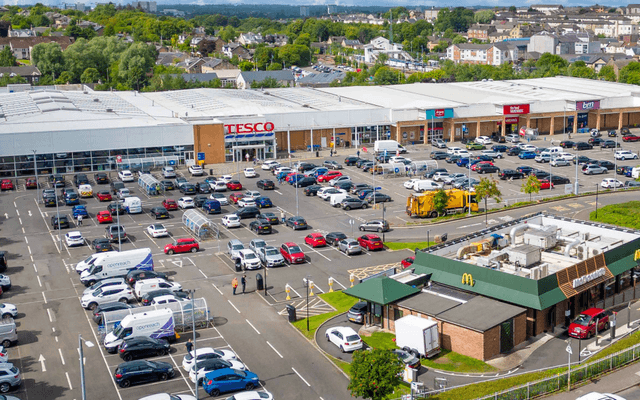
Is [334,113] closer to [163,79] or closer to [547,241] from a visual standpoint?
[547,241]

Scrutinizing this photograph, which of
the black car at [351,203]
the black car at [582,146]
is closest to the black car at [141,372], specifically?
the black car at [351,203]

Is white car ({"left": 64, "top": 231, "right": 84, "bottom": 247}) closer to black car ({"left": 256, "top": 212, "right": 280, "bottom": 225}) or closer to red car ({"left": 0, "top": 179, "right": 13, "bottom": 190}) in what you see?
black car ({"left": 256, "top": 212, "right": 280, "bottom": 225})

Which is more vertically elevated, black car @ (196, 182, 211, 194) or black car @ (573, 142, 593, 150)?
black car @ (573, 142, 593, 150)

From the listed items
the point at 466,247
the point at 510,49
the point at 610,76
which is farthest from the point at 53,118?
the point at 510,49

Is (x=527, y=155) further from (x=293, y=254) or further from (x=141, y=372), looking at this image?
(x=141, y=372)

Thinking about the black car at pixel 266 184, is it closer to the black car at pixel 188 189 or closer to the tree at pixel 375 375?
the black car at pixel 188 189

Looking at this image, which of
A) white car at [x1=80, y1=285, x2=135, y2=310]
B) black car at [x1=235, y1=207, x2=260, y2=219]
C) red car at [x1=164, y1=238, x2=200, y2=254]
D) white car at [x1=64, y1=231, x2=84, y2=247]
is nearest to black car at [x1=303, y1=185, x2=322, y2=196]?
black car at [x1=235, y1=207, x2=260, y2=219]
